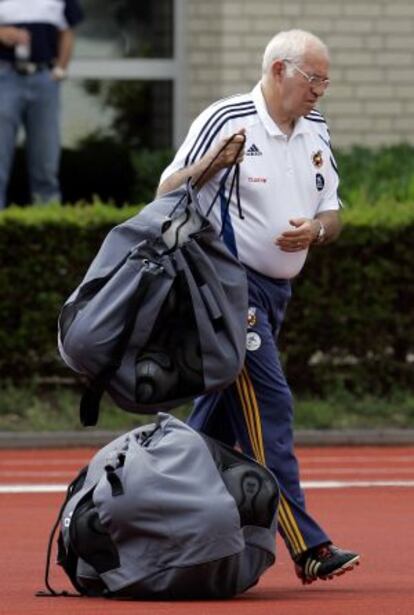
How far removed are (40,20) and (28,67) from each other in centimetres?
34

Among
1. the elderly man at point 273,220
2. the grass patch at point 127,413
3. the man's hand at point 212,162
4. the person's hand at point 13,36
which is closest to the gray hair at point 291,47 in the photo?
the elderly man at point 273,220

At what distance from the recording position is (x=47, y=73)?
685 inches

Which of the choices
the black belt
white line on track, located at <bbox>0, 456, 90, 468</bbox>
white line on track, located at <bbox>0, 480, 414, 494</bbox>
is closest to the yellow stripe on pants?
white line on track, located at <bbox>0, 480, 414, 494</bbox>

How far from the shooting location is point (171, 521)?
7.99m

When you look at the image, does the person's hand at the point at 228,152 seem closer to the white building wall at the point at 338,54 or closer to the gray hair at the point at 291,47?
the gray hair at the point at 291,47

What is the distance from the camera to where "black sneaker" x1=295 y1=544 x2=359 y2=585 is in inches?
339

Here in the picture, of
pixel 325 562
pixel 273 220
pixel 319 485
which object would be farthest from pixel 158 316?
pixel 319 485

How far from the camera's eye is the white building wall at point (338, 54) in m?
19.1

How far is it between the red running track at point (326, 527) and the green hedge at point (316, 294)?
978mm

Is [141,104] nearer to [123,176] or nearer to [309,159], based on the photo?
[123,176]

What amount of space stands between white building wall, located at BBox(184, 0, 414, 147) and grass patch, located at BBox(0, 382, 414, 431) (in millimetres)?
4155

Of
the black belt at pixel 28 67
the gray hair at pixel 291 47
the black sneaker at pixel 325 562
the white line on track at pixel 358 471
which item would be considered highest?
the gray hair at pixel 291 47

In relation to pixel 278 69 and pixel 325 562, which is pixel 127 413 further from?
pixel 278 69

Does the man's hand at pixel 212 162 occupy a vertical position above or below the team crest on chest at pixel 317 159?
above
